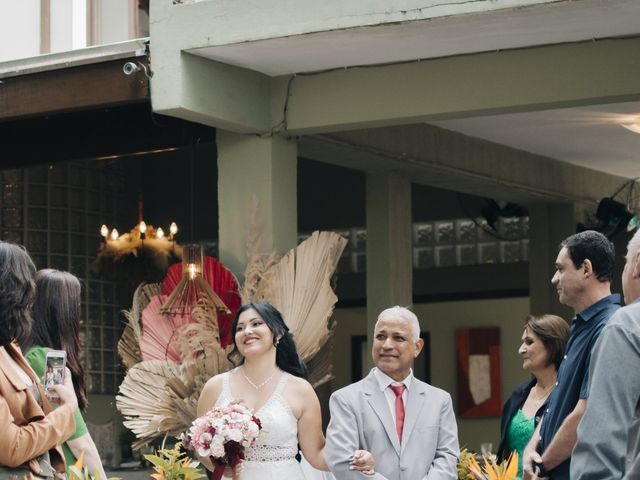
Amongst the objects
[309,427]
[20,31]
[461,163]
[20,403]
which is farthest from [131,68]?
[20,403]

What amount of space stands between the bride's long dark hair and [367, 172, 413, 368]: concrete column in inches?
194

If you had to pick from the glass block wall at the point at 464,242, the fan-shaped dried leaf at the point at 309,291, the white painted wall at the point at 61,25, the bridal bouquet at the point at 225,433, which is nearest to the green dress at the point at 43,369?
the bridal bouquet at the point at 225,433

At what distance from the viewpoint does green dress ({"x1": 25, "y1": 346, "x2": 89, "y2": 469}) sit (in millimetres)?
5785

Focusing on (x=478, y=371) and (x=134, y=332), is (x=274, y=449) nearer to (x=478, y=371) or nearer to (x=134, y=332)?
(x=134, y=332)

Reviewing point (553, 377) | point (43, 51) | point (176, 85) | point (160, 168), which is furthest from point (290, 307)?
point (160, 168)

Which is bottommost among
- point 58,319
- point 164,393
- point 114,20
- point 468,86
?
point 164,393

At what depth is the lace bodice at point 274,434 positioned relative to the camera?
25.0 ft

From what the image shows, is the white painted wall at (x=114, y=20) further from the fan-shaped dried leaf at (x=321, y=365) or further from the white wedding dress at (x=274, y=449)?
the white wedding dress at (x=274, y=449)

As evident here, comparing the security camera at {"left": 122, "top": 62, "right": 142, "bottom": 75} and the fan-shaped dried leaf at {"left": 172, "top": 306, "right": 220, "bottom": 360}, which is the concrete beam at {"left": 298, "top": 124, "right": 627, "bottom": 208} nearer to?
the security camera at {"left": 122, "top": 62, "right": 142, "bottom": 75}

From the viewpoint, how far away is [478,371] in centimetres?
1834

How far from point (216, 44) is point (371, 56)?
1.17 metres

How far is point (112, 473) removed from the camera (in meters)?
14.1

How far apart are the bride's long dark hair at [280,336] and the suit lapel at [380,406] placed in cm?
74

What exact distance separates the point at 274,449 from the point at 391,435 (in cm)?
84
